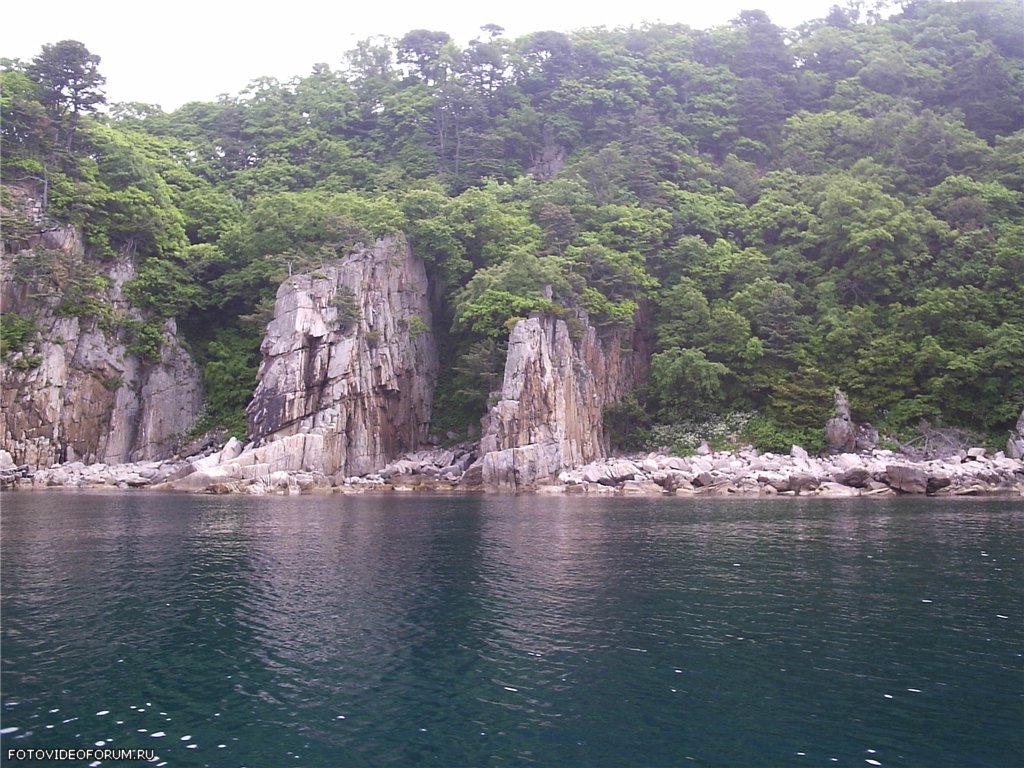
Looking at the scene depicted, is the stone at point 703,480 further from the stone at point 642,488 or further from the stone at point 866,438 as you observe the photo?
the stone at point 866,438

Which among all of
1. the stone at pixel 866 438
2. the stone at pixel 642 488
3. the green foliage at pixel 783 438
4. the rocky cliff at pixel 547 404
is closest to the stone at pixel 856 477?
the green foliage at pixel 783 438

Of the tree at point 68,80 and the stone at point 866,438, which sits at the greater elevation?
the tree at point 68,80

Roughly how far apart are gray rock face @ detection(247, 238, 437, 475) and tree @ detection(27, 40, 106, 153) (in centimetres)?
2366

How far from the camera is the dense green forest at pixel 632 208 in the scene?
5803 centimetres

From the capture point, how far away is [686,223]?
70.5 m

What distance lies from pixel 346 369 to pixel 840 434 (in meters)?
36.5

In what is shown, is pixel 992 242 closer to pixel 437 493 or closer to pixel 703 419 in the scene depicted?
pixel 703 419

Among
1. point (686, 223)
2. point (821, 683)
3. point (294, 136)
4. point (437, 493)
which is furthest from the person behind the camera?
point (294, 136)

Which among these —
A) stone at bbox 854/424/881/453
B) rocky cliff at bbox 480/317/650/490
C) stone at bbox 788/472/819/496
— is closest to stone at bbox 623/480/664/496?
rocky cliff at bbox 480/317/650/490

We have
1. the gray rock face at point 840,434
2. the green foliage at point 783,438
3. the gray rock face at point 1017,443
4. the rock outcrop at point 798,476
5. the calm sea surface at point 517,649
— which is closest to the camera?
the calm sea surface at point 517,649

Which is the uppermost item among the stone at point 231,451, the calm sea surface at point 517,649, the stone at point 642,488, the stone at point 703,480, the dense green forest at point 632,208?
the dense green forest at point 632,208

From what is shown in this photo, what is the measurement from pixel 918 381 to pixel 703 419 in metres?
16.1

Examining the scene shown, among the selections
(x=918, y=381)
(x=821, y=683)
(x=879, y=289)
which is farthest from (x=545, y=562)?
(x=879, y=289)

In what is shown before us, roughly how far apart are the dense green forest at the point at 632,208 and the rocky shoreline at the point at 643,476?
515 centimetres
